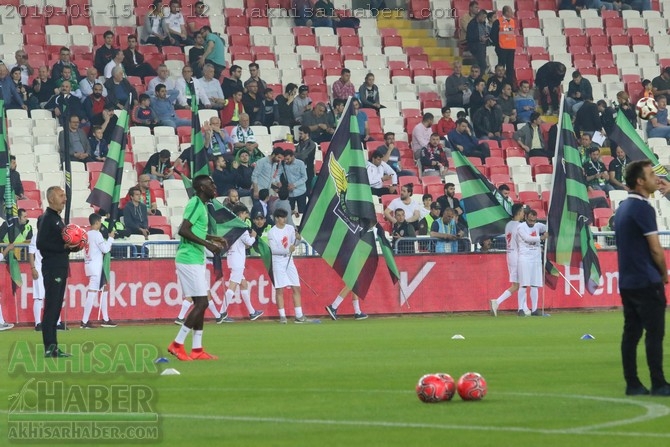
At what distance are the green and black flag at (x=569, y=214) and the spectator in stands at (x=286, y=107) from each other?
765 centimetres

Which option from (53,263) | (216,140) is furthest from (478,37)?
(53,263)

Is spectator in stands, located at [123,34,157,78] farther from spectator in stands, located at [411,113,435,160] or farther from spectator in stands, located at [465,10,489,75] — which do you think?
spectator in stands, located at [465,10,489,75]

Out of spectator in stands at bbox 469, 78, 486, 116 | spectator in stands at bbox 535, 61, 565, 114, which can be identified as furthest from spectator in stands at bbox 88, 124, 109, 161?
spectator in stands at bbox 535, 61, 565, 114

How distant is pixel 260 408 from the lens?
11.7m

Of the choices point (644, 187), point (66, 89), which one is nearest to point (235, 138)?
point (66, 89)

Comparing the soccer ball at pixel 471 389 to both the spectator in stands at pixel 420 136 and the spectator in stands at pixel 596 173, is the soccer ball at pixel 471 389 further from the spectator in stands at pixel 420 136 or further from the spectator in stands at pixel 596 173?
the spectator in stands at pixel 596 173

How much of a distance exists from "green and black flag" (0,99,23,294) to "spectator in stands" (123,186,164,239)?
251 cm

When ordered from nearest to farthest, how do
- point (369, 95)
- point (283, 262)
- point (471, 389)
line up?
point (471, 389) → point (283, 262) → point (369, 95)

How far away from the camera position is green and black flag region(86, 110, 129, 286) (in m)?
26.3

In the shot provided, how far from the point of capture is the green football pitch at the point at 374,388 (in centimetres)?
1000

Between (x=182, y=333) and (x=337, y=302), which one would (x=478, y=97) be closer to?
(x=337, y=302)

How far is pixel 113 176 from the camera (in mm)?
26453

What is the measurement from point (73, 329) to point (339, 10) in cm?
1555

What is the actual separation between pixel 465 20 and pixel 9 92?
1359cm
